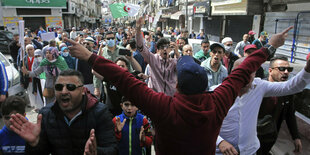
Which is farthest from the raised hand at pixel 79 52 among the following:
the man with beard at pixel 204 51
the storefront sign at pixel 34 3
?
the storefront sign at pixel 34 3

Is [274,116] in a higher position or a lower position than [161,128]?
lower

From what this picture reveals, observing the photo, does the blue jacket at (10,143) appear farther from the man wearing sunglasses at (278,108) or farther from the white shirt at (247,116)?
the man wearing sunglasses at (278,108)

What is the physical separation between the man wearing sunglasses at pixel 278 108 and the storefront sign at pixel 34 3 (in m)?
30.0

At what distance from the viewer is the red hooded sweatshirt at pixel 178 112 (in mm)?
1450

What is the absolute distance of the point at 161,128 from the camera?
1526 mm

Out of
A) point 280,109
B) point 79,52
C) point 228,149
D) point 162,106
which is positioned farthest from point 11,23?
point 162,106

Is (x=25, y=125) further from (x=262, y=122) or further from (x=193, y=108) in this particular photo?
(x=262, y=122)

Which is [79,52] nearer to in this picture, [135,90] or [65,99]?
[135,90]

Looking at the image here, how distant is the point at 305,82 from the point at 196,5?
20.4 meters

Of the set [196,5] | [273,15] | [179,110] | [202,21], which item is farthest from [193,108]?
[202,21]

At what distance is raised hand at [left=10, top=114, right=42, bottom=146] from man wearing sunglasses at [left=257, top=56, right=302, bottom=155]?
2.34 metres

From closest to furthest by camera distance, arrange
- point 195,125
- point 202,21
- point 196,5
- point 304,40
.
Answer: point 195,125
point 304,40
point 196,5
point 202,21

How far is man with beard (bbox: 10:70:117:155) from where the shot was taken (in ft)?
6.46

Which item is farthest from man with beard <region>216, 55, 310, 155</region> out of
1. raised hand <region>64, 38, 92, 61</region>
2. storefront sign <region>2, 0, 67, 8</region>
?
storefront sign <region>2, 0, 67, 8</region>
